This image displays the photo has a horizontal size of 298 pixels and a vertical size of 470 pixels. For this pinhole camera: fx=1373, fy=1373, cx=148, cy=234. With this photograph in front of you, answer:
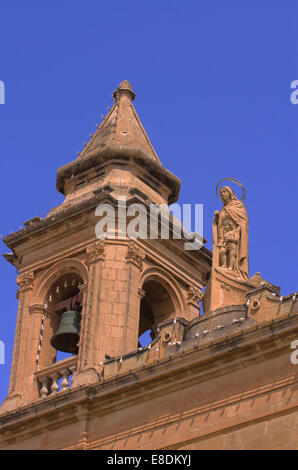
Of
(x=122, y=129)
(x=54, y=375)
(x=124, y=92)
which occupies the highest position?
(x=124, y=92)

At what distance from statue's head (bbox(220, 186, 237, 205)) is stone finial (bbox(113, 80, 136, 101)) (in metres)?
7.66

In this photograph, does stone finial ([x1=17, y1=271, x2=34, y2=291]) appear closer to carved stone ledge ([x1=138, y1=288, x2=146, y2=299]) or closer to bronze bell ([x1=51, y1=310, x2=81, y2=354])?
bronze bell ([x1=51, y1=310, x2=81, y2=354])

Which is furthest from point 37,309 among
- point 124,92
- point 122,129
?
point 124,92

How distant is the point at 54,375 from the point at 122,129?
7631 mm

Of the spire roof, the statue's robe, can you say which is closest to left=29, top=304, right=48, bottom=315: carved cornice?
the spire roof

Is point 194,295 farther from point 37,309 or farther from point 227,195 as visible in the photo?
point 227,195

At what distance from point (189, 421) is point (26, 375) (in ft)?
21.1

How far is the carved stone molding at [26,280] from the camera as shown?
113 ft

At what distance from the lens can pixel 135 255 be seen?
33.3m

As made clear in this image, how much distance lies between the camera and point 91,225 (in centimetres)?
3372
